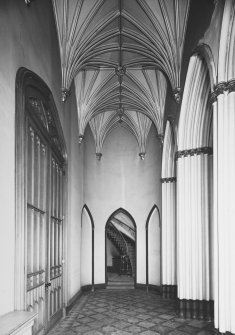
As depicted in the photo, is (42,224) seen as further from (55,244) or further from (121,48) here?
(121,48)

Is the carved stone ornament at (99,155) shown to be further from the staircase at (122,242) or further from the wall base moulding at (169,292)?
the wall base moulding at (169,292)

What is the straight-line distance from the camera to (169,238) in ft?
37.1

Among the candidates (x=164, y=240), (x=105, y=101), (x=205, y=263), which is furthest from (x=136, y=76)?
(x=205, y=263)

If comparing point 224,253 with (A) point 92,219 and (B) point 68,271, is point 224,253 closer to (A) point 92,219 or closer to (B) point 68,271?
(B) point 68,271

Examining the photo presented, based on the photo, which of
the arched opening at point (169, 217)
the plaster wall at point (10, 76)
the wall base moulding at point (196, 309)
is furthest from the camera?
the arched opening at point (169, 217)

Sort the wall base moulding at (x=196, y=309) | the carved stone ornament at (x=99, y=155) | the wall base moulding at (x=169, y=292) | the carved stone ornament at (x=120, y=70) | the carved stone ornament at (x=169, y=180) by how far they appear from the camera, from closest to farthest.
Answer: the wall base moulding at (x=196, y=309), the carved stone ornament at (x=120, y=70), the wall base moulding at (x=169, y=292), the carved stone ornament at (x=169, y=180), the carved stone ornament at (x=99, y=155)

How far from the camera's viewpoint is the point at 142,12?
857 centimetres

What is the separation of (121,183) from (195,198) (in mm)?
6017

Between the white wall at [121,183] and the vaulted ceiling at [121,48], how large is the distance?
2083mm

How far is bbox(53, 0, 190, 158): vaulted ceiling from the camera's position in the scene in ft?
27.5

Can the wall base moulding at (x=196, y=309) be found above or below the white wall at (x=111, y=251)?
above

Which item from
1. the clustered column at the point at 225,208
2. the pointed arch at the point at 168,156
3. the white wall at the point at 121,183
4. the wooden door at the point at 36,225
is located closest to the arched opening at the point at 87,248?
the white wall at the point at 121,183

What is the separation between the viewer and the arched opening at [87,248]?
13.3 meters

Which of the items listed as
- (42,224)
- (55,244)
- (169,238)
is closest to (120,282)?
(169,238)
